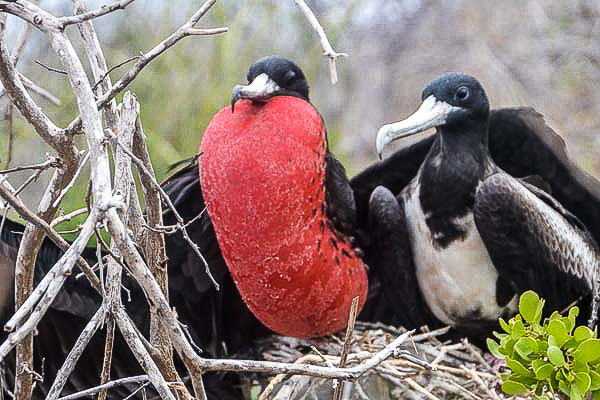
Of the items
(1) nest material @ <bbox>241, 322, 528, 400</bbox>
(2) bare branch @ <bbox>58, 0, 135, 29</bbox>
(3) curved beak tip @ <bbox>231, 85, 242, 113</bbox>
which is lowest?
(1) nest material @ <bbox>241, 322, 528, 400</bbox>

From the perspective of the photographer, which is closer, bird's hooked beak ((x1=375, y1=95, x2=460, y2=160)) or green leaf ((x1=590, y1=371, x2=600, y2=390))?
green leaf ((x1=590, y1=371, x2=600, y2=390))

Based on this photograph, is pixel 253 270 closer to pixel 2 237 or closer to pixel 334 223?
pixel 334 223

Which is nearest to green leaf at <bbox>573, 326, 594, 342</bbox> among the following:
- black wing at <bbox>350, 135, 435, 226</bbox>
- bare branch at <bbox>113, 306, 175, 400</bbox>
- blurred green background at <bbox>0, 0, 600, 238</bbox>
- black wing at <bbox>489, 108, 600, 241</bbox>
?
bare branch at <bbox>113, 306, 175, 400</bbox>

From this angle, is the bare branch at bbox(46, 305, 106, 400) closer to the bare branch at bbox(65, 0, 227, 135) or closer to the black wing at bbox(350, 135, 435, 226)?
A: the bare branch at bbox(65, 0, 227, 135)

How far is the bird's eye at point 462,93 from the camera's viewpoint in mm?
1796

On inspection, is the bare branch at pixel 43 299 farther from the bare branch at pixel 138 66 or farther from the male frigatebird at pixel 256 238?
the male frigatebird at pixel 256 238

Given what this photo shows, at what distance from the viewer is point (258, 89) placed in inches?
65.9

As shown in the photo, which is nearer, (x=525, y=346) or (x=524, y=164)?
(x=525, y=346)

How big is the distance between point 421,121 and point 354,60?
11.1ft

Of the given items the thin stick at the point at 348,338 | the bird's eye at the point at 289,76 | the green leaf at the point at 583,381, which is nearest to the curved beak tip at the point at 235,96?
the bird's eye at the point at 289,76

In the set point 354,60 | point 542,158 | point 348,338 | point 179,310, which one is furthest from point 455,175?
point 354,60

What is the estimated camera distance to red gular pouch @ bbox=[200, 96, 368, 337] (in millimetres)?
1586

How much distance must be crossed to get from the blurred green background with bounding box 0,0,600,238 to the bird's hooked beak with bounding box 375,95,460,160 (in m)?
0.93

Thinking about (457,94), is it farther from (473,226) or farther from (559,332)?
(559,332)
